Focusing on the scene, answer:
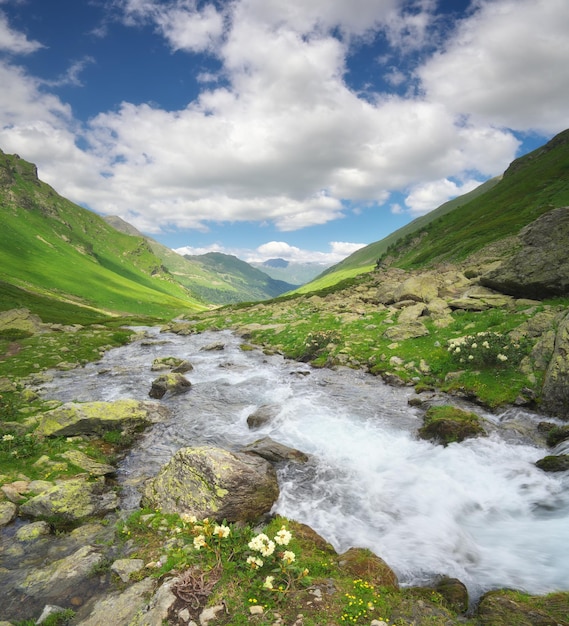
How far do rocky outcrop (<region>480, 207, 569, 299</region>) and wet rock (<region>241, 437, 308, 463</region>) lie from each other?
80.7 ft

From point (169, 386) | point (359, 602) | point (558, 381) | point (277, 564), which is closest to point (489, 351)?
point (558, 381)

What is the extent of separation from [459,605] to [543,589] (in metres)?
2.36

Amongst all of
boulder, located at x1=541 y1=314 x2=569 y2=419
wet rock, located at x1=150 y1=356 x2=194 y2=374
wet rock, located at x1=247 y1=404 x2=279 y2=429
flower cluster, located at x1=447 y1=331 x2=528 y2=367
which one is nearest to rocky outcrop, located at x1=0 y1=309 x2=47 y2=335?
wet rock, located at x1=150 y1=356 x2=194 y2=374

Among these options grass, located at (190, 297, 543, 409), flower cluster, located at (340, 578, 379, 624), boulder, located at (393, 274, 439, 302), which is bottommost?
flower cluster, located at (340, 578, 379, 624)

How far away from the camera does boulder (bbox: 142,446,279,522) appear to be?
10633 mm

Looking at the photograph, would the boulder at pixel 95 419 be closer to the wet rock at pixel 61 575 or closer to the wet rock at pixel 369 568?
the wet rock at pixel 61 575

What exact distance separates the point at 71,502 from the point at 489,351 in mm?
21973

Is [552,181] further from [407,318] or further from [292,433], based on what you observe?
[292,433]

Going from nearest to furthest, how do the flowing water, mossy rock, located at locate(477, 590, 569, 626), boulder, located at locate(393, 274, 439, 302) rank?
mossy rock, located at locate(477, 590, 569, 626), the flowing water, boulder, located at locate(393, 274, 439, 302)

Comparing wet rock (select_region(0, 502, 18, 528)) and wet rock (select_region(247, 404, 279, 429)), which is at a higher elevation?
wet rock (select_region(247, 404, 279, 429))

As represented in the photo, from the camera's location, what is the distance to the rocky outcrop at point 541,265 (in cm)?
2575

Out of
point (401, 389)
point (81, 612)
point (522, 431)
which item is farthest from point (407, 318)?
point (81, 612)

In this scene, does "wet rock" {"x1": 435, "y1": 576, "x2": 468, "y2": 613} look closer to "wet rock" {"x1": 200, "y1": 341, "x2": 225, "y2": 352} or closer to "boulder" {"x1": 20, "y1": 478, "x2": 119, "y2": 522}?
"boulder" {"x1": 20, "y1": 478, "x2": 119, "y2": 522}

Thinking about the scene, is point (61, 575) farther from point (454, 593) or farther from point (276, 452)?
point (454, 593)
